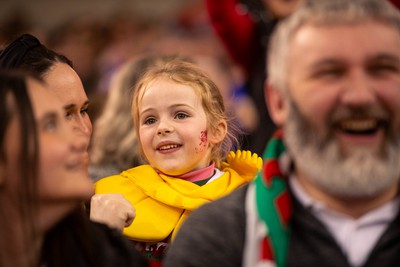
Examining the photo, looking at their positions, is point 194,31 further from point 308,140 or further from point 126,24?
point 308,140

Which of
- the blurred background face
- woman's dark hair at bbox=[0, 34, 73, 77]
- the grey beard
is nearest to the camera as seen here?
the grey beard

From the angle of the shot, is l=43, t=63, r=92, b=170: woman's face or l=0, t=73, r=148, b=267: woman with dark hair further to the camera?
l=43, t=63, r=92, b=170: woman's face

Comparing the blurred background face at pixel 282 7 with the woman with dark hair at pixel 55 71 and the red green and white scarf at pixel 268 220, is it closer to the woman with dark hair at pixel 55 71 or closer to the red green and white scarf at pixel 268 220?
the woman with dark hair at pixel 55 71

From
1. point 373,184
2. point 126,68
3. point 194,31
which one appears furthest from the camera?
Result: point 194,31

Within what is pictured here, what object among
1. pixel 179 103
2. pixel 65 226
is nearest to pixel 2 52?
pixel 179 103

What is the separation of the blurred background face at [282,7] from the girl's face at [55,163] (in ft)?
7.98

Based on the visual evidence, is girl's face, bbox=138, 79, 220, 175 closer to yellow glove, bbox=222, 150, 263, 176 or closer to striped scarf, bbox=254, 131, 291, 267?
yellow glove, bbox=222, 150, 263, 176

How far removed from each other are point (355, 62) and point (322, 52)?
8 centimetres

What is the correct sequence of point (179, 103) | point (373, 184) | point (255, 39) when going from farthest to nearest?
point (255, 39) < point (179, 103) < point (373, 184)

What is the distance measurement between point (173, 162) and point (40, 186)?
2.57 feet

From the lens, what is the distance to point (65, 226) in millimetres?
2629

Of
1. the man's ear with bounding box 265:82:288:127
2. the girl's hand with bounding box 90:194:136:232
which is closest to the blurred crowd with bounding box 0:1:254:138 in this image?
the girl's hand with bounding box 90:194:136:232

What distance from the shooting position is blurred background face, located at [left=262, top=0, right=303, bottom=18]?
190 inches

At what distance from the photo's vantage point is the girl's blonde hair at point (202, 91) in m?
3.27
